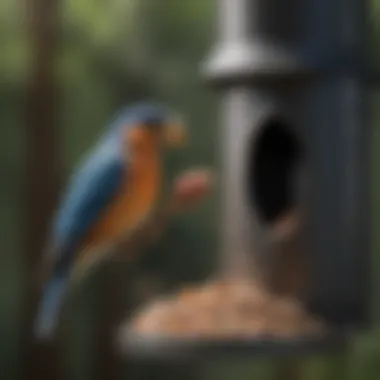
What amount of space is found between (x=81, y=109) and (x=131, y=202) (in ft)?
6.72

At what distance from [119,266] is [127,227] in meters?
2.10

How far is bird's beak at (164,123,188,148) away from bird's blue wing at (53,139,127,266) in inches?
4.6

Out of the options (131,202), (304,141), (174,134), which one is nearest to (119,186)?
(131,202)

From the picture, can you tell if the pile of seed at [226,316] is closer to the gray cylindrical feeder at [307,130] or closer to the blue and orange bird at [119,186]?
the gray cylindrical feeder at [307,130]

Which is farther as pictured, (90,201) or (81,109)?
(81,109)

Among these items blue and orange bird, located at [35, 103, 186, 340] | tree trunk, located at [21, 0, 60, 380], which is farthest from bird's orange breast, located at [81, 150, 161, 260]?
tree trunk, located at [21, 0, 60, 380]

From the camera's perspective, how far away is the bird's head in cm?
226

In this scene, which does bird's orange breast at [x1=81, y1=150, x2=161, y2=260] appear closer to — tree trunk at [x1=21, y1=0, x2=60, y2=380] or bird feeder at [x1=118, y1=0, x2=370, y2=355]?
bird feeder at [x1=118, y1=0, x2=370, y2=355]

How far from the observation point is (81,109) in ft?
14.3

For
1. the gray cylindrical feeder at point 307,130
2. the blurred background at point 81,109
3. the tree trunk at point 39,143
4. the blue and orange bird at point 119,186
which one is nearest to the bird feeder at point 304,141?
the gray cylindrical feeder at point 307,130

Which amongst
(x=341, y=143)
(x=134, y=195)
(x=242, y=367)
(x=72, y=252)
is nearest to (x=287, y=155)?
(x=341, y=143)

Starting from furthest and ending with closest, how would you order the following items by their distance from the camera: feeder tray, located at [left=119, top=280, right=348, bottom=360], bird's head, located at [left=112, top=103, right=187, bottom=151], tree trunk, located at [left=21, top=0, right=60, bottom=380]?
tree trunk, located at [left=21, top=0, right=60, bottom=380]
bird's head, located at [left=112, top=103, right=187, bottom=151]
feeder tray, located at [left=119, top=280, right=348, bottom=360]

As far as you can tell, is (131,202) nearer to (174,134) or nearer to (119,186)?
(119,186)

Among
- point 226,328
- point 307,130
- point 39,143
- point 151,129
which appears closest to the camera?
point 226,328
